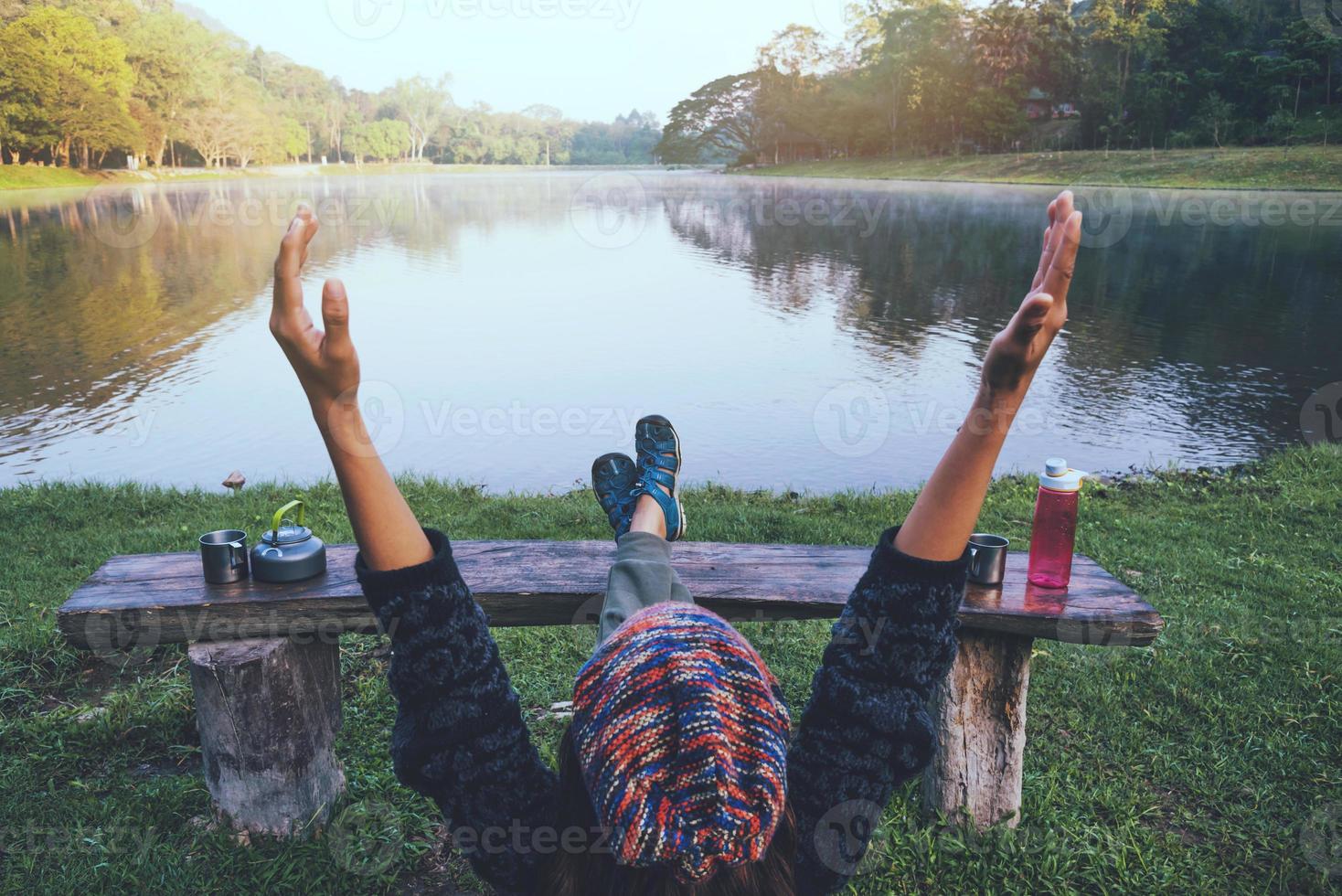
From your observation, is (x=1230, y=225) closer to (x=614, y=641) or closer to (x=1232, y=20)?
(x=1232, y=20)

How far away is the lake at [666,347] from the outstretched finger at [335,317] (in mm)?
5705

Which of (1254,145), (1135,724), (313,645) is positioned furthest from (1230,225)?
(313,645)

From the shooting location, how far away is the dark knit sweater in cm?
134

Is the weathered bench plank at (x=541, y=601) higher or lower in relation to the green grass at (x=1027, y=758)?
higher

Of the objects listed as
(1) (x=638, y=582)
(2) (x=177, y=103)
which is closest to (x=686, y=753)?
(1) (x=638, y=582)

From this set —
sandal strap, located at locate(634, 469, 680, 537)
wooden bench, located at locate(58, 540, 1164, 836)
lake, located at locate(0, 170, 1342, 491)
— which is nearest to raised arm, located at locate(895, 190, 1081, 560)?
wooden bench, located at locate(58, 540, 1164, 836)

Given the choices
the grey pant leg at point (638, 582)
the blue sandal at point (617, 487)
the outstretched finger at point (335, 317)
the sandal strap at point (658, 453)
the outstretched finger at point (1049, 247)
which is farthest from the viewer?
the sandal strap at point (658, 453)

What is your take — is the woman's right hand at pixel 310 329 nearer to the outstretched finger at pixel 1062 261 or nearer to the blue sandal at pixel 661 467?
the outstretched finger at pixel 1062 261

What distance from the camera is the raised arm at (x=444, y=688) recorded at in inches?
51.4

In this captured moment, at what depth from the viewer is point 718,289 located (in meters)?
15.7

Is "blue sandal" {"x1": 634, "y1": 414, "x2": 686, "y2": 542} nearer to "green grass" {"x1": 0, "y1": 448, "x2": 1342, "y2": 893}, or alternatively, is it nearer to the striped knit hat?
"green grass" {"x1": 0, "y1": 448, "x2": 1342, "y2": 893}

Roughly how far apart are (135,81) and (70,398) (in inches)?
1869

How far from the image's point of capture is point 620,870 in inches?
47.8

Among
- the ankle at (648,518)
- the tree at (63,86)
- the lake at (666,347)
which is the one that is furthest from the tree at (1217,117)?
the tree at (63,86)
